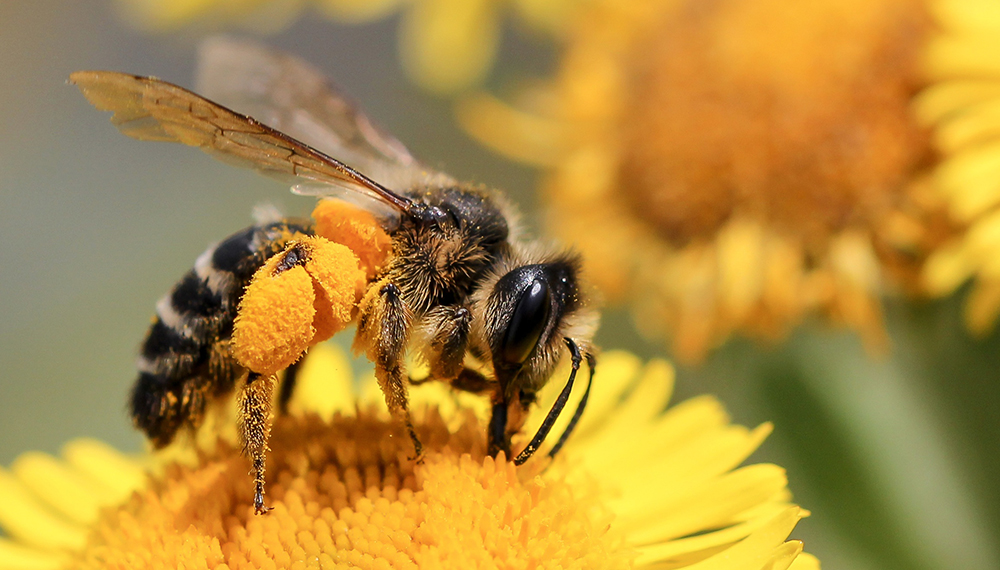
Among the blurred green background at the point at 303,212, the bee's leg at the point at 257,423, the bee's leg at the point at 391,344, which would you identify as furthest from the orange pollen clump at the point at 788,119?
the bee's leg at the point at 257,423

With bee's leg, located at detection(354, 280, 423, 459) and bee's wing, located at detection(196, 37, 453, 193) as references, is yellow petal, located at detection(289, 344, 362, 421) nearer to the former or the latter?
bee's wing, located at detection(196, 37, 453, 193)

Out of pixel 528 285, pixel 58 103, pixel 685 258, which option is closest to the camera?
pixel 528 285

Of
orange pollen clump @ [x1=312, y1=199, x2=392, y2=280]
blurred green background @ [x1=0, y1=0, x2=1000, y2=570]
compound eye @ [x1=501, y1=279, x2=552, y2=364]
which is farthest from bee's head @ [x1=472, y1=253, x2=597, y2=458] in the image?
blurred green background @ [x1=0, y1=0, x2=1000, y2=570]

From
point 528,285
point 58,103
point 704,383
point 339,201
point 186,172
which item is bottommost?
point 528,285

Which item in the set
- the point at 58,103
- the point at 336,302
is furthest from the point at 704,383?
the point at 58,103

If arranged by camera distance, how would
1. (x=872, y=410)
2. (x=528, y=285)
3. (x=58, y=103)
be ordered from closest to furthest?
(x=528, y=285)
(x=872, y=410)
(x=58, y=103)

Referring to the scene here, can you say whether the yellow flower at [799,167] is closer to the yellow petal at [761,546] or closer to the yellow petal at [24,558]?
the yellow petal at [761,546]

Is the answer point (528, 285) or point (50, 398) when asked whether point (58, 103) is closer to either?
point (50, 398)

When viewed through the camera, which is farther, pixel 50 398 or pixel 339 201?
pixel 50 398

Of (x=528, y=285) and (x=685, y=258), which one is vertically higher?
(x=685, y=258)
